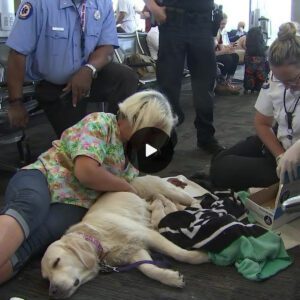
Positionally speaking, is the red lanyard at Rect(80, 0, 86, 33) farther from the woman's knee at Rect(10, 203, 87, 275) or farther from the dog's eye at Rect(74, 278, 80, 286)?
the dog's eye at Rect(74, 278, 80, 286)

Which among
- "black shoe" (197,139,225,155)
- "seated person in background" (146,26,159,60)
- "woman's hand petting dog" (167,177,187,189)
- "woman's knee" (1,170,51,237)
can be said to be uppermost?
"seated person in background" (146,26,159,60)

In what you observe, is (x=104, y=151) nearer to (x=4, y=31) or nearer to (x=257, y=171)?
(x=257, y=171)

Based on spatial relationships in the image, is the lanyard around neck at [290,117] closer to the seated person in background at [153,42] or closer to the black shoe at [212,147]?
the black shoe at [212,147]

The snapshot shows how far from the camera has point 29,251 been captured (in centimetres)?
157

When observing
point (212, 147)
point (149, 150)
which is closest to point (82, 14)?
point (149, 150)

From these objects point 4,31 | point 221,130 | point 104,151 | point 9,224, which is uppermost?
point 4,31

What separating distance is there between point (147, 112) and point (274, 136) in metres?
0.69

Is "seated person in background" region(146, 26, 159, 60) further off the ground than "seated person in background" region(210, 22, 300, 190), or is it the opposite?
"seated person in background" region(146, 26, 159, 60)

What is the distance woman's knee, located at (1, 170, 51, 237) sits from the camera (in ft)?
4.93

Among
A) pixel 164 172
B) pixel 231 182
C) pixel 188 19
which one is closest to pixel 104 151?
pixel 231 182

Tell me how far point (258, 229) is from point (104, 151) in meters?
0.62

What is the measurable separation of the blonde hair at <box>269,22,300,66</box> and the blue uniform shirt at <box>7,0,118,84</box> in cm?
105

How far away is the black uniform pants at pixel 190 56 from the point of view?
2848 millimetres

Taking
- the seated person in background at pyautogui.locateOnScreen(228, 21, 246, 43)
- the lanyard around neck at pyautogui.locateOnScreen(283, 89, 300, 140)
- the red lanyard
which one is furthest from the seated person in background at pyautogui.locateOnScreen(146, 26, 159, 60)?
the seated person in background at pyautogui.locateOnScreen(228, 21, 246, 43)
